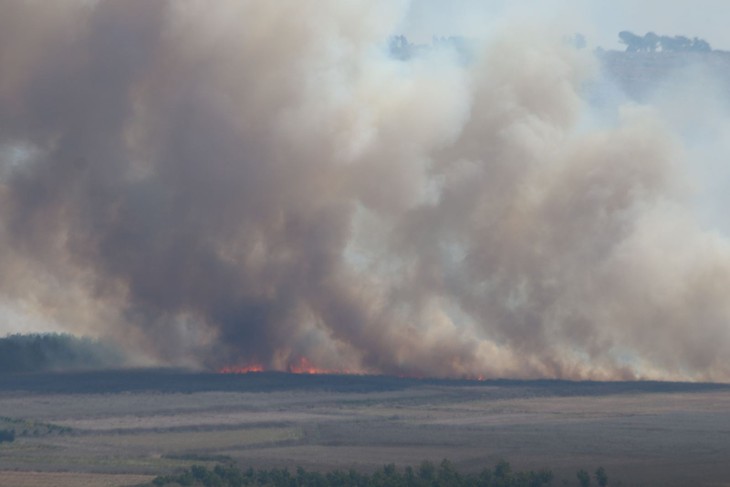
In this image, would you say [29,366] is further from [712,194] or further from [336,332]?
[712,194]

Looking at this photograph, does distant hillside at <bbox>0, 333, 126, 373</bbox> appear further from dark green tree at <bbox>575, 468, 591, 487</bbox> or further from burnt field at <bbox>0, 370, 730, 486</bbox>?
dark green tree at <bbox>575, 468, 591, 487</bbox>

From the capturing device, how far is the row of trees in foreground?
141 ft

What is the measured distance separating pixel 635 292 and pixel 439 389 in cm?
894

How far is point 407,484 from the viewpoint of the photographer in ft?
141

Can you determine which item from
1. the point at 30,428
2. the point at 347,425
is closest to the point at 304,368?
the point at 347,425

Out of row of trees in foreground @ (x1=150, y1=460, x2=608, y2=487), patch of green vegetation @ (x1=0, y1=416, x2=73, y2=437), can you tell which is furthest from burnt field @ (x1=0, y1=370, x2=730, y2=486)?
row of trees in foreground @ (x1=150, y1=460, x2=608, y2=487)

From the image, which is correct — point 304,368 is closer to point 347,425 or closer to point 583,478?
point 347,425

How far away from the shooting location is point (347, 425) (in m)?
56.1

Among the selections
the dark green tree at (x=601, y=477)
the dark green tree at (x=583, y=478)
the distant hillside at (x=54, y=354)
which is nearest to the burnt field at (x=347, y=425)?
the dark green tree at (x=583, y=478)

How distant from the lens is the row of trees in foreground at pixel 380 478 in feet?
141

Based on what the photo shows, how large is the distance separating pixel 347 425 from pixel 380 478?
1232 cm

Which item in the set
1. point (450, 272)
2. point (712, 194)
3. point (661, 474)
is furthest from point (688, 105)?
point (661, 474)

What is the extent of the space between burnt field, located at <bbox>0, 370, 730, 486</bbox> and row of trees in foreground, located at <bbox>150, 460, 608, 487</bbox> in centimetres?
76

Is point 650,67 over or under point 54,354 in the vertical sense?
over
